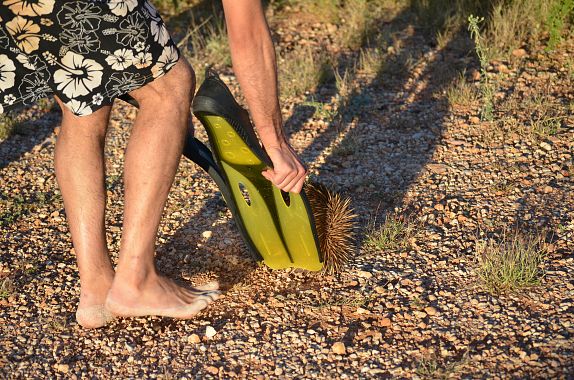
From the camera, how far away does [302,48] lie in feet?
18.7

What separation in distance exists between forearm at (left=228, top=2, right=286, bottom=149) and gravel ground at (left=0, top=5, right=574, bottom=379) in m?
0.79

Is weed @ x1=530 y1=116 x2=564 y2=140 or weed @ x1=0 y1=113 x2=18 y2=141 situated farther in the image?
weed @ x1=0 y1=113 x2=18 y2=141

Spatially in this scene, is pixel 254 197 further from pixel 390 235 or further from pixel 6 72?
pixel 6 72

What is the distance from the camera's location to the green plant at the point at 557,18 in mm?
5234

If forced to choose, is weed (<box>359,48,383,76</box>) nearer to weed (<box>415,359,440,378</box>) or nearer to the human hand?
the human hand

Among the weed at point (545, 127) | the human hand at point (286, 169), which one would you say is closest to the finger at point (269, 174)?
the human hand at point (286, 169)

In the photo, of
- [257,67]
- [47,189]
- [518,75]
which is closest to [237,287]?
[257,67]

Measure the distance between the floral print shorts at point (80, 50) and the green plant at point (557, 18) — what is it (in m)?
2.97

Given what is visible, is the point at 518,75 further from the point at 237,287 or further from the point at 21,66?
the point at 21,66

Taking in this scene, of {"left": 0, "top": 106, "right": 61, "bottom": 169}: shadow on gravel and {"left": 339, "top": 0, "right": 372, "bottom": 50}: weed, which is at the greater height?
{"left": 339, "top": 0, "right": 372, "bottom": 50}: weed

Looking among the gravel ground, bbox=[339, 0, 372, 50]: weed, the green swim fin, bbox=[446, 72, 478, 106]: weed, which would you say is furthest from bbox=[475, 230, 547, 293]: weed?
bbox=[339, 0, 372, 50]: weed

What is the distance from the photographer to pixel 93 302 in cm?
343

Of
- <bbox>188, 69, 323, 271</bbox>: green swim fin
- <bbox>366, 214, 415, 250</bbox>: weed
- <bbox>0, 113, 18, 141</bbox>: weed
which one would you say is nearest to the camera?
<bbox>188, 69, 323, 271</bbox>: green swim fin

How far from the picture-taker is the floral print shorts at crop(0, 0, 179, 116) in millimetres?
2824
